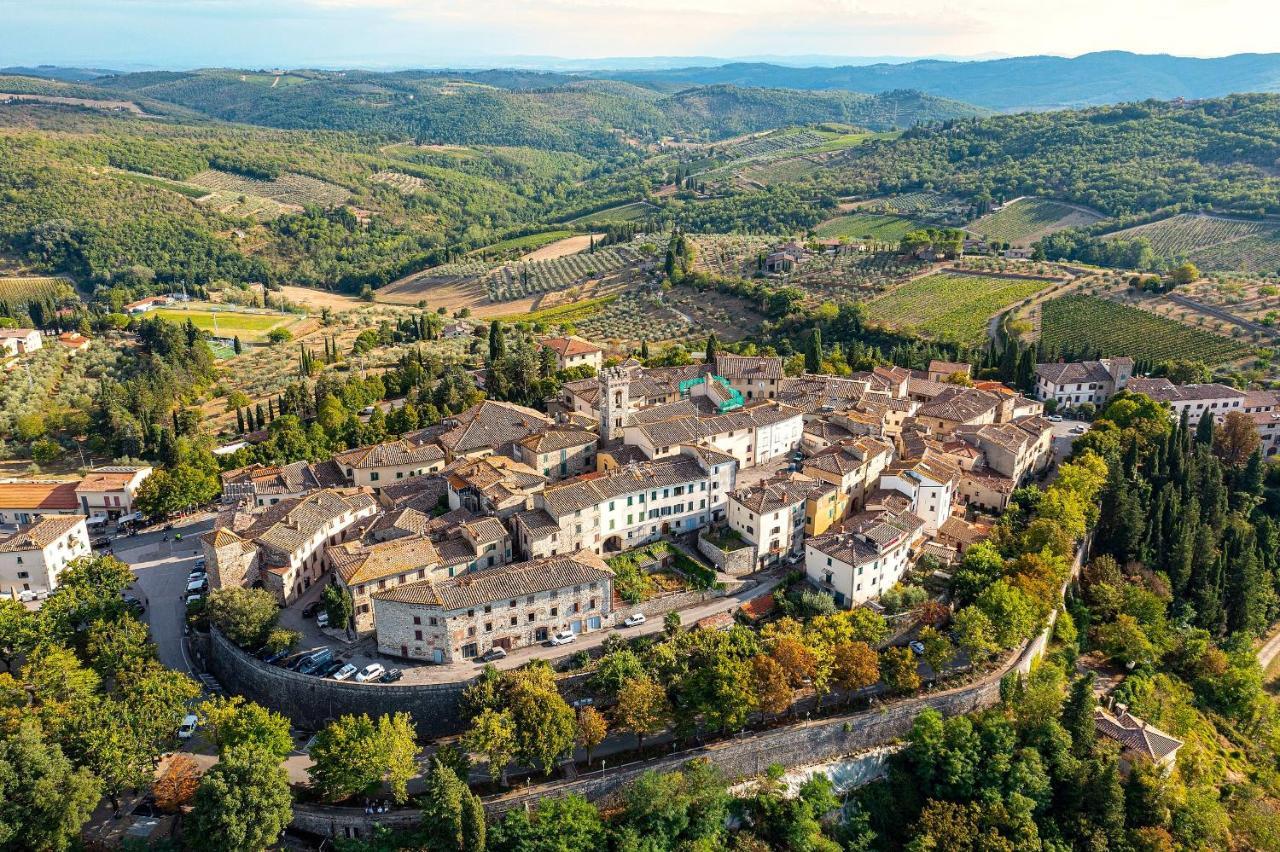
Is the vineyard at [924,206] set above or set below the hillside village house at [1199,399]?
above

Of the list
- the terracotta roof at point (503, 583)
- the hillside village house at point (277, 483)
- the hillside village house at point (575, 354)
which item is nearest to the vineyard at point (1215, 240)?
the hillside village house at point (575, 354)

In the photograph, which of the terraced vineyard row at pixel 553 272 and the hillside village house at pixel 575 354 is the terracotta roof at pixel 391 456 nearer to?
the hillside village house at pixel 575 354

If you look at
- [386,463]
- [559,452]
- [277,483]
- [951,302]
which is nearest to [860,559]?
[559,452]

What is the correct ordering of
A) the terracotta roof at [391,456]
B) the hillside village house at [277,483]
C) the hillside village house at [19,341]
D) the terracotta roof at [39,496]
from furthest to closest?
the hillside village house at [19,341] < the terracotta roof at [39,496] < the terracotta roof at [391,456] < the hillside village house at [277,483]

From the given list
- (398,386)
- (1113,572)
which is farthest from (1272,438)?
(398,386)

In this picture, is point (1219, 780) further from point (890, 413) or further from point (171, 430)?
point (171, 430)
